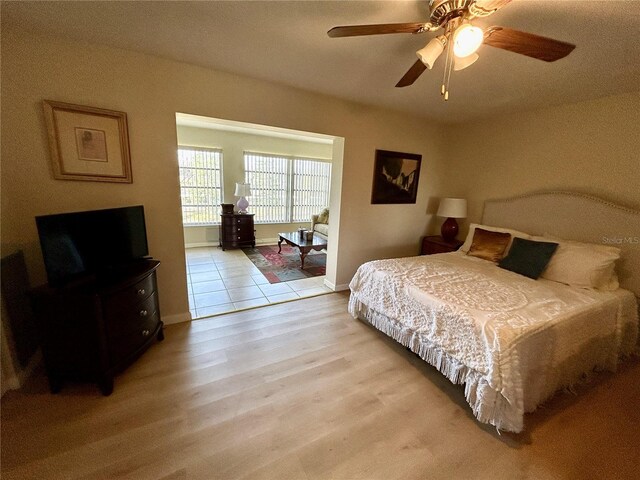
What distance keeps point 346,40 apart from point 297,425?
2.51m

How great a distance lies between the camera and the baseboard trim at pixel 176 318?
2.47 metres

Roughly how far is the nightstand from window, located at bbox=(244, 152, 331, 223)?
335 cm

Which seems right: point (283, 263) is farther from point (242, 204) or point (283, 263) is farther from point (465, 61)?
point (465, 61)

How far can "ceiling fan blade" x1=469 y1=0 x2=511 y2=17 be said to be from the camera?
105 centimetres

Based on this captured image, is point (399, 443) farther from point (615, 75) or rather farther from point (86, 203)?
point (615, 75)

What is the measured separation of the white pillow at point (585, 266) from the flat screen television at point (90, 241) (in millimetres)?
3751

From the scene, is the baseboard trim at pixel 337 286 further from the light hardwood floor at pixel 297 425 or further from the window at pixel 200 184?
the window at pixel 200 184

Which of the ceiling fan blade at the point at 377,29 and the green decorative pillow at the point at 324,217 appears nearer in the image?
the ceiling fan blade at the point at 377,29

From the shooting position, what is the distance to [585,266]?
2176 millimetres

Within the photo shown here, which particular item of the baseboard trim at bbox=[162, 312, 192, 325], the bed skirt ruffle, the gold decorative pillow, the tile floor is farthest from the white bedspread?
the baseboard trim at bbox=[162, 312, 192, 325]

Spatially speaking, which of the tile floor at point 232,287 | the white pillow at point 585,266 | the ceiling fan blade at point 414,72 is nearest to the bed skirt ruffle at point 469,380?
the tile floor at point 232,287

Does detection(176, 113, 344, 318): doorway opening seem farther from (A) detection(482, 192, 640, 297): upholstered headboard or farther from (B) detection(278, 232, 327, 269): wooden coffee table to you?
(A) detection(482, 192, 640, 297): upholstered headboard

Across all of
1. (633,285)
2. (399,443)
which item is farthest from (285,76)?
(633,285)

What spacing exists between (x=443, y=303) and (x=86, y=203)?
2.88 metres
